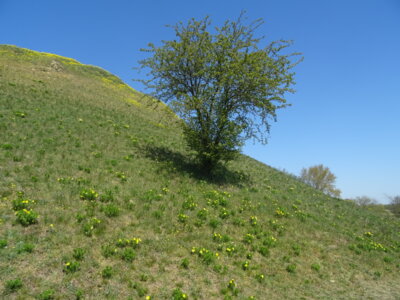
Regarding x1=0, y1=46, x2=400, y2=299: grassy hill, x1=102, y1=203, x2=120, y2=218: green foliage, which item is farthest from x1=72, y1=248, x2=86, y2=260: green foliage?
x1=102, y1=203, x2=120, y2=218: green foliage

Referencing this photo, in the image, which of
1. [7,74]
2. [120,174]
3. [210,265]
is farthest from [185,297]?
[7,74]

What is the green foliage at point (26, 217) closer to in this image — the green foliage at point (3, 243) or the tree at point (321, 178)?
the green foliage at point (3, 243)

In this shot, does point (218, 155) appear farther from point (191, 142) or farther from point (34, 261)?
point (34, 261)

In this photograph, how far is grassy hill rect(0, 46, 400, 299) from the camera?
7.59 metres

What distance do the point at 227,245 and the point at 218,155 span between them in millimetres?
8265

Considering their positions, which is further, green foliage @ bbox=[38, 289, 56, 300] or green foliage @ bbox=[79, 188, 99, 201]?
green foliage @ bbox=[79, 188, 99, 201]

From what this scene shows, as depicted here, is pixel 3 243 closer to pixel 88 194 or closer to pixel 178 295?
pixel 88 194

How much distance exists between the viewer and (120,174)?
14.6 metres

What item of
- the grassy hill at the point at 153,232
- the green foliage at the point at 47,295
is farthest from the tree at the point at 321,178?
the green foliage at the point at 47,295

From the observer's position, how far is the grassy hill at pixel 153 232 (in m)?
Answer: 7.59

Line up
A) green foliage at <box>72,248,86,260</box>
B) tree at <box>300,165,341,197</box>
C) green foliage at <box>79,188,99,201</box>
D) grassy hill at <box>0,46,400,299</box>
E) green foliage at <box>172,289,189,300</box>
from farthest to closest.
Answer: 1. tree at <box>300,165,341,197</box>
2. green foliage at <box>79,188,99,201</box>
3. green foliage at <box>72,248,86,260</box>
4. grassy hill at <box>0,46,400,299</box>
5. green foliage at <box>172,289,189,300</box>

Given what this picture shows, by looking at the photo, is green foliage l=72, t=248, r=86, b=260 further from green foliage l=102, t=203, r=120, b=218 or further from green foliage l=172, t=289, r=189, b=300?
green foliage l=172, t=289, r=189, b=300

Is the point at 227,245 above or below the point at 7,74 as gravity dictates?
below

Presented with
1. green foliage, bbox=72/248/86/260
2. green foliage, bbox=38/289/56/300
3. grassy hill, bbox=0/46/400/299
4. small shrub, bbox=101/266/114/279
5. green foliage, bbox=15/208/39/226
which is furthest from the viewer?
green foliage, bbox=15/208/39/226
